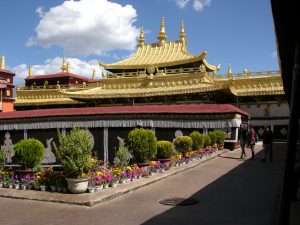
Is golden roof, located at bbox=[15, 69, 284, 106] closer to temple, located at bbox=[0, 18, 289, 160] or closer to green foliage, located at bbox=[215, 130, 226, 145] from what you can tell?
temple, located at bbox=[0, 18, 289, 160]

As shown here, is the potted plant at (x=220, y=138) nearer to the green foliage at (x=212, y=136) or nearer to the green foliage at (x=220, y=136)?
the green foliage at (x=220, y=136)

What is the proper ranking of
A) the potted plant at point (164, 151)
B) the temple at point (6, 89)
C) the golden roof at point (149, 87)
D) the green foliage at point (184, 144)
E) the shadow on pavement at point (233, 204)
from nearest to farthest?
the shadow on pavement at point (233, 204) → the potted plant at point (164, 151) → the green foliage at point (184, 144) → the golden roof at point (149, 87) → the temple at point (6, 89)

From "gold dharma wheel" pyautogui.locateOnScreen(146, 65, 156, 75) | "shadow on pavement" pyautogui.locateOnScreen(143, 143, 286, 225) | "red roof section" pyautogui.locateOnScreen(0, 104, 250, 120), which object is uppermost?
"gold dharma wheel" pyautogui.locateOnScreen(146, 65, 156, 75)

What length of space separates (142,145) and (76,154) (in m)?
4.69

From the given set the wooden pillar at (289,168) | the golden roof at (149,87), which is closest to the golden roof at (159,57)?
the golden roof at (149,87)

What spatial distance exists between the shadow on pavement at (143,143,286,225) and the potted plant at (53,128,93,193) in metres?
3.25

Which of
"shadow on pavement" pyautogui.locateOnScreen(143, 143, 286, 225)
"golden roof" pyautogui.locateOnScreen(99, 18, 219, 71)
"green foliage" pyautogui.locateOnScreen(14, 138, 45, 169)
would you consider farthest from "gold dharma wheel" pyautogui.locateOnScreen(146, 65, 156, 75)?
"green foliage" pyautogui.locateOnScreen(14, 138, 45, 169)

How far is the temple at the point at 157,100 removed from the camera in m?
22.5

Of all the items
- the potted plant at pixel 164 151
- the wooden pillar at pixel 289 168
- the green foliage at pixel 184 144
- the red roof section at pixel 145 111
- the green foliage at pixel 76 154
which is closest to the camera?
the wooden pillar at pixel 289 168

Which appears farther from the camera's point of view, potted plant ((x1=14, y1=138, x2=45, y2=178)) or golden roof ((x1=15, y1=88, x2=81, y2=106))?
golden roof ((x1=15, y1=88, x2=81, y2=106))

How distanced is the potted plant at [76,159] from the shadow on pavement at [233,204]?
325 cm

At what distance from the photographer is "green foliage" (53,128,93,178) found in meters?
11.0

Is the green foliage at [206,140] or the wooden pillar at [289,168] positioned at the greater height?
the wooden pillar at [289,168]

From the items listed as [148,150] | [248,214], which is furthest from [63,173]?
[248,214]
